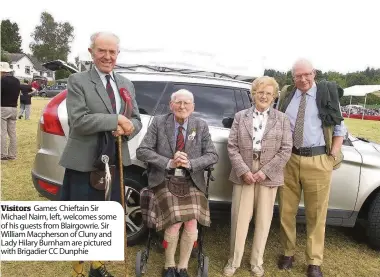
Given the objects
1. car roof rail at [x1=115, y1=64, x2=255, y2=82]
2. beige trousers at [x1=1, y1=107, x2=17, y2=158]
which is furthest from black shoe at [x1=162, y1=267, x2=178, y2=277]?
beige trousers at [x1=1, y1=107, x2=17, y2=158]

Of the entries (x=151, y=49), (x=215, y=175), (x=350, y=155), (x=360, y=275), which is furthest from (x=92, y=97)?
(x=360, y=275)

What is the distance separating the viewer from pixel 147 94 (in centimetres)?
358

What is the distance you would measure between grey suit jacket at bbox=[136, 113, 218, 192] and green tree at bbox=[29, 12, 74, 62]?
62.0 metres

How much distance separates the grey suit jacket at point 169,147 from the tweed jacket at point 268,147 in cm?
23

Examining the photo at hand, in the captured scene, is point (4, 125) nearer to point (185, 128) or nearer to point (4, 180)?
point (4, 180)

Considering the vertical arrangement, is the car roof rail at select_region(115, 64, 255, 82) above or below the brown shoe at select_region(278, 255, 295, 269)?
above

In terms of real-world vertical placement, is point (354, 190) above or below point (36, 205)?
below

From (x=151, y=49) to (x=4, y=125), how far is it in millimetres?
4210

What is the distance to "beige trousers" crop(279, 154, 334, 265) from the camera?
3.17 metres

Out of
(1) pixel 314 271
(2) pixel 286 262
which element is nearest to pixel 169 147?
(2) pixel 286 262

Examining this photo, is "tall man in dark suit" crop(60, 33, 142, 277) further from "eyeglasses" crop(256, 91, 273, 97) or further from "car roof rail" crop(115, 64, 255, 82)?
"car roof rail" crop(115, 64, 255, 82)

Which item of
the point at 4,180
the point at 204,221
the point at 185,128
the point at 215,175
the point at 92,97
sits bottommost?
the point at 4,180

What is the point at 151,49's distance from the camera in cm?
403

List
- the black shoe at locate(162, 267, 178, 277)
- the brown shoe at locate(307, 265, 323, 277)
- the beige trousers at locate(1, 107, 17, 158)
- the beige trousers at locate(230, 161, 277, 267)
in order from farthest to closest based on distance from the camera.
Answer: the beige trousers at locate(1, 107, 17, 158) → the brown shoe at locate(307, 265, 323, 277) → the beige trousers at locate(230, 161, 277, 267) → the black shoe at locate(162, 267, 178, 277)
